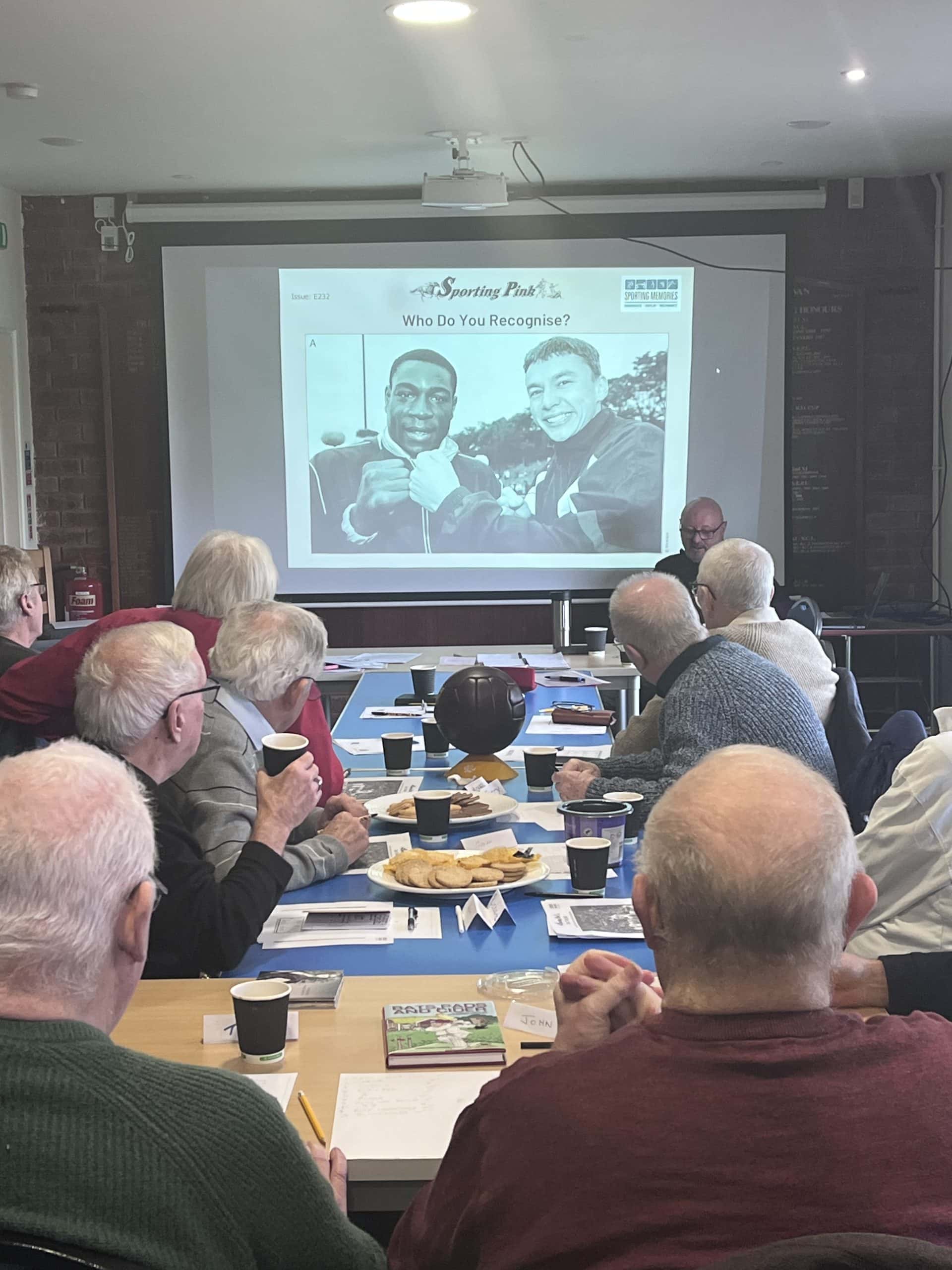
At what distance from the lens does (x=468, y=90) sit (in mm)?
5250

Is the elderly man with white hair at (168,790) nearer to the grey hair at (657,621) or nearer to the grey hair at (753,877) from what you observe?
the grey hair at (753,877)

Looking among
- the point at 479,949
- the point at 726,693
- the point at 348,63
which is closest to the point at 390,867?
the point at 479,949

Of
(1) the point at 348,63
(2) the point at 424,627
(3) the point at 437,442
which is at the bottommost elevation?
(2) the point at 424,627

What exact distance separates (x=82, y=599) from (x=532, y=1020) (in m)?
6.03

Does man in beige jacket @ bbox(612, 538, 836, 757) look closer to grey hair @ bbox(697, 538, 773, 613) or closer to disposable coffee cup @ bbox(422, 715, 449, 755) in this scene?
grey hair @ bbox(697, 538, 773, 613)

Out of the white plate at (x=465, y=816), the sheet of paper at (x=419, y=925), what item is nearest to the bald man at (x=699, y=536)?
the white plate at (x=465, y=816)

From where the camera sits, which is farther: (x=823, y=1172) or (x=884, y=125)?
(x=884, y=125)

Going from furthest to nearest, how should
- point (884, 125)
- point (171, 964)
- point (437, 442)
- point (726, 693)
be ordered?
point (437, 442), point (884, 125), point (726, 693), point (171, 964)

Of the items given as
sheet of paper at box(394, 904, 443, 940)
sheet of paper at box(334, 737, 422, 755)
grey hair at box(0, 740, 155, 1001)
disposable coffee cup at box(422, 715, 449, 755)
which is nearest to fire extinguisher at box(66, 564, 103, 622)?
sheet of paper at box(334, 737, 422, 755)

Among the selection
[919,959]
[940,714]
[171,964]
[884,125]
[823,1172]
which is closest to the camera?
[823,1172]

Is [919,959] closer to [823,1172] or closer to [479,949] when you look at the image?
[479,949]

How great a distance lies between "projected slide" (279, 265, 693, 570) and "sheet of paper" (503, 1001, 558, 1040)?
5.73 m

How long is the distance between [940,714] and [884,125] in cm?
448

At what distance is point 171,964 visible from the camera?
80.4 inches
